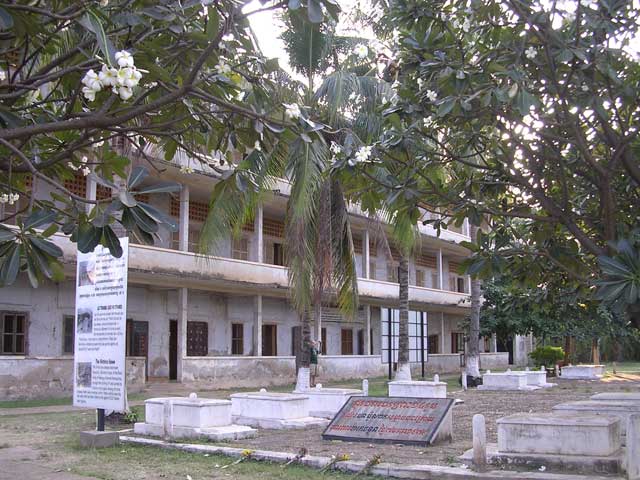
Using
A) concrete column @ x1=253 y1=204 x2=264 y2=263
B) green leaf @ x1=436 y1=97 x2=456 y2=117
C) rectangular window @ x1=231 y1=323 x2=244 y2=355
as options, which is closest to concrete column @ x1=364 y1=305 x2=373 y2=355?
rectangular window @ x1=231 y1=323 x2=244 y2=355

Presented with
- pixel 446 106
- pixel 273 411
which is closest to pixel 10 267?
pixel 446 106

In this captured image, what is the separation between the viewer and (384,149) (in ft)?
26.0

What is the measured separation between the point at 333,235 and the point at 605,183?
1074 cm

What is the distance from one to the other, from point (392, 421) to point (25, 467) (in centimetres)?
525

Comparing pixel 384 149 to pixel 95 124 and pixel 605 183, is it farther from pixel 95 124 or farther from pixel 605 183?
pixel 95 124

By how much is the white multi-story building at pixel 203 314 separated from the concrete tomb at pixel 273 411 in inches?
202

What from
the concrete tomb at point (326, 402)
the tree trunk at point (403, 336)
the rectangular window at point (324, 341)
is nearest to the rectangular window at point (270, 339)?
the rectangular window at point (324, 341)

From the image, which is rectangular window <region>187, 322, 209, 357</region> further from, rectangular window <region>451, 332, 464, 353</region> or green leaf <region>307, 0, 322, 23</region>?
green leaf <region>307, 0, 322, 23</region>

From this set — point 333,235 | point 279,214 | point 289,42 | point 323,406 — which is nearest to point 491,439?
point 323,406

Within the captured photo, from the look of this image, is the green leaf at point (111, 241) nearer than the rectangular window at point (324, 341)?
Yes

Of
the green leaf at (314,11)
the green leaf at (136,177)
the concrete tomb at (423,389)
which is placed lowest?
the concrete tomb at (423,389)

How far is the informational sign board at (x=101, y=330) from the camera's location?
1105cm

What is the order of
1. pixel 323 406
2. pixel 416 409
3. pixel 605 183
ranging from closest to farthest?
1. pixel 605 183
2. pixel 416 409
3. pixel 323 406

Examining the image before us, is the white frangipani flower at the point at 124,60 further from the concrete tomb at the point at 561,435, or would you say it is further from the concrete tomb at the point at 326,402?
the concrete tomb at the point at 326,402
